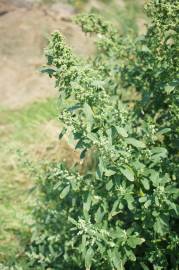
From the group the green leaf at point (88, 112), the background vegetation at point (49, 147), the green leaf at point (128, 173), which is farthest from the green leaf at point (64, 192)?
the green leaf at point (88, 112)

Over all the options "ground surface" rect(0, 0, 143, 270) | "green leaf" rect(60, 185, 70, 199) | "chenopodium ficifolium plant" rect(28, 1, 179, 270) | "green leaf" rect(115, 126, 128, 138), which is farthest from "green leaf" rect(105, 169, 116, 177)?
"ground surface" rect(0, 0, 143, 270)

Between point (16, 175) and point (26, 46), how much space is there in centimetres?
316

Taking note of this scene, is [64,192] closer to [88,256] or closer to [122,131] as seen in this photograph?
[88,256]

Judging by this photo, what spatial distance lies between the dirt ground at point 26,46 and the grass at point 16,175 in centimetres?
38

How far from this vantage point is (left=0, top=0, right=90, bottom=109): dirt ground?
648 cm

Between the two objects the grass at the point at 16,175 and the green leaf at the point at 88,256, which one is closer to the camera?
the green leaf at the point at 88,256

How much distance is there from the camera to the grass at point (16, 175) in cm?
394

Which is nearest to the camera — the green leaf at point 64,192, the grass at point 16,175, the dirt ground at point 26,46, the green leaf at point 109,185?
the green leaf at point 109,185

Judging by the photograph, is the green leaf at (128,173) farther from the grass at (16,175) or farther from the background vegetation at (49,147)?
the grass at (16,175)

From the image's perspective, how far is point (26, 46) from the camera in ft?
24.7

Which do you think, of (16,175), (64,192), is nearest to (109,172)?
(64,192)

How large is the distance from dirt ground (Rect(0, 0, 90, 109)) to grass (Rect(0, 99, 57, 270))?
1.25 feet

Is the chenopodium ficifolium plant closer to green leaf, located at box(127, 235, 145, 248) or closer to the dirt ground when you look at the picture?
green leaf, located at box(127, 235, 145, 248)

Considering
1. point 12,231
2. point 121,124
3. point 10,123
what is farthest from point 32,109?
point 121,124
